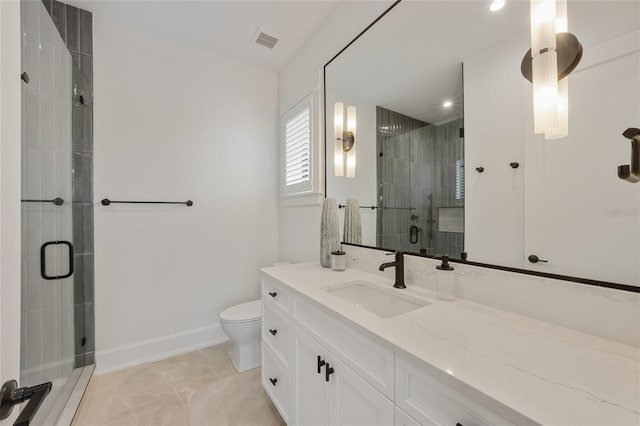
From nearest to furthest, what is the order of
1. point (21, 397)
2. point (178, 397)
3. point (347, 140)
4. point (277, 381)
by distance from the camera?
point (21, 397), point (277, 381), point (178, 397), point (347, 140)

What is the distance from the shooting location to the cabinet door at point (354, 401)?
77cm

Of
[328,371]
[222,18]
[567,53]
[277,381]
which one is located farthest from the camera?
[222,18]

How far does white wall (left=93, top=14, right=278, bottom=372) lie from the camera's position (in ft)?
6.40

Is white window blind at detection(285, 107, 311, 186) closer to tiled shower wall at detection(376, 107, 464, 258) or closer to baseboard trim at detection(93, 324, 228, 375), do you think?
tiled shower wall at detection(376, 107, 464, 258)

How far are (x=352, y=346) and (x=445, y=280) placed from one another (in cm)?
49

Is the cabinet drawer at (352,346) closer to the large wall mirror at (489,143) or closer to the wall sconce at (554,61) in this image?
the large wall mirror at (489,143)

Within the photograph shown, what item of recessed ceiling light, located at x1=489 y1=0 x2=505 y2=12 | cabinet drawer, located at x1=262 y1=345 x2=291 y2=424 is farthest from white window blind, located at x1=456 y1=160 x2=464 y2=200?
cabinet drawer, located at x1=262 y1=345 x2=291 y2=424

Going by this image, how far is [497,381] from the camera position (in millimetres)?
555

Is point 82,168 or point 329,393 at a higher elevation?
point 82,168

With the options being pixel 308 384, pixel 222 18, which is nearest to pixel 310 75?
pixel 222 18

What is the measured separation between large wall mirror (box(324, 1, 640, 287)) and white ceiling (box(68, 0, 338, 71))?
516mm

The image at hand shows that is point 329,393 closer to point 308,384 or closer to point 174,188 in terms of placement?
point 308,384

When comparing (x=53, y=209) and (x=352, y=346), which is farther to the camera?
(x=53, y=209)

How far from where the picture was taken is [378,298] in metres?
1.30
